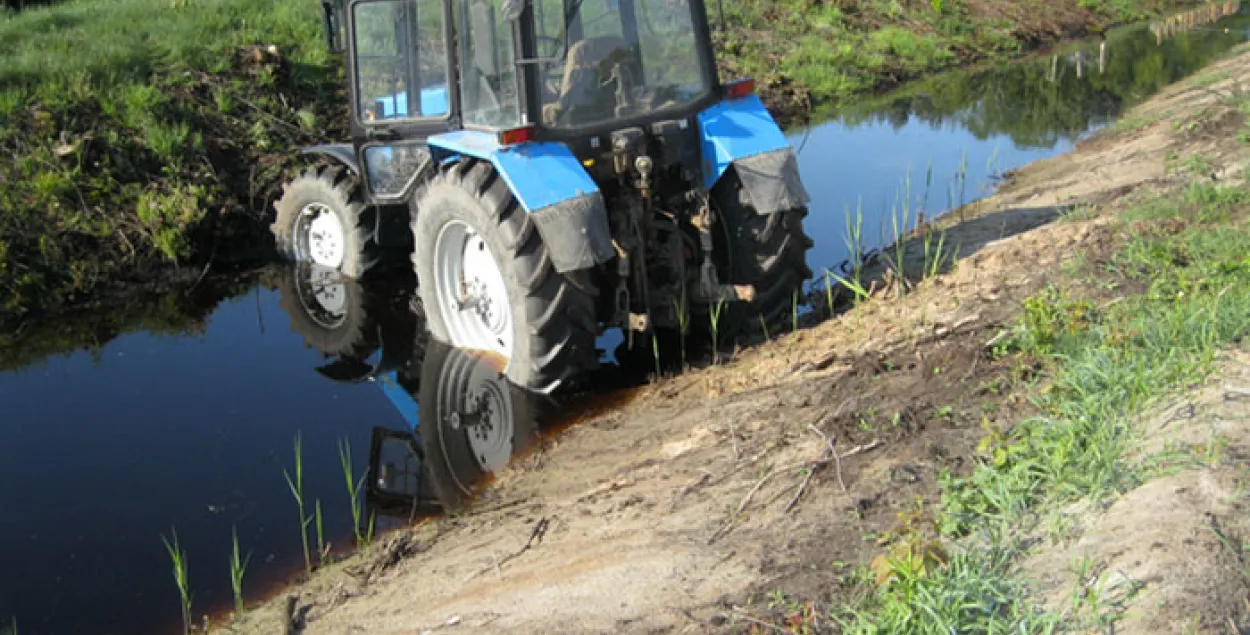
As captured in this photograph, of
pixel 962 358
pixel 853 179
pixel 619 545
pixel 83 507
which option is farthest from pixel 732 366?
pixel 853 179

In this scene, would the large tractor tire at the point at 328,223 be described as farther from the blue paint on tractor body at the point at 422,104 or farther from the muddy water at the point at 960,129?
the muddy water at the point at 960,129

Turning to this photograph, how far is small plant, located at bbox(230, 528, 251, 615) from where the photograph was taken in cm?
409

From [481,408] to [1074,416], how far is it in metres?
3.04

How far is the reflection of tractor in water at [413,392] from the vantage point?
522 cm

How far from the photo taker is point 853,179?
33.8 ft

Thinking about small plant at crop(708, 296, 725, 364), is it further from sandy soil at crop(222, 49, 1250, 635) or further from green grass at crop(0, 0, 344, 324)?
green grass at crop(0, 0, 344, 324)

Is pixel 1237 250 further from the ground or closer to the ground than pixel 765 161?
closer to the ground

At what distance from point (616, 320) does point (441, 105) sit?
5.48ft

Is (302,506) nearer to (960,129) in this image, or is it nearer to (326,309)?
(326,309)

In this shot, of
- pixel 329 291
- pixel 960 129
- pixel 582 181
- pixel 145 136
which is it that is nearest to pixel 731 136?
pixel 582 181

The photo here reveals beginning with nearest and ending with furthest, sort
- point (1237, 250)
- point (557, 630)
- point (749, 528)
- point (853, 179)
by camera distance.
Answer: point (557, 630), point (749, 528), point (1237, 250), point (853, 179)

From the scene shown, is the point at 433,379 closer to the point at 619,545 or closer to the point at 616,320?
the point at 616,320

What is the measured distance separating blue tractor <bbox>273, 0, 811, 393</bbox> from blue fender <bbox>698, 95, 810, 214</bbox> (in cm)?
1

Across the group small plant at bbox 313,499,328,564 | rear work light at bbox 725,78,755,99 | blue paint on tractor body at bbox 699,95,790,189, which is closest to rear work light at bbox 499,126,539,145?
blue paint on tractor body at bbox 699,95,790,189
